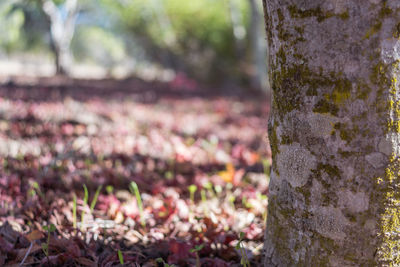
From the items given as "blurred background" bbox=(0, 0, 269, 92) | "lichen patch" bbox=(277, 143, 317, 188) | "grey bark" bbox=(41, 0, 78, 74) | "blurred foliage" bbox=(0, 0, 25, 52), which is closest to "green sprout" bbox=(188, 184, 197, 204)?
"lichen patch" bbox=(277, 143, 317, 188)

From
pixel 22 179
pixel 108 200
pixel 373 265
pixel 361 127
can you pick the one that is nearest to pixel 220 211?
pixel 108 200

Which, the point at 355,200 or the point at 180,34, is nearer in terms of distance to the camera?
the point at 355,200

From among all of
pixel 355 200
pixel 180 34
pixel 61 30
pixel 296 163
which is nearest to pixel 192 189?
pixel 296 163

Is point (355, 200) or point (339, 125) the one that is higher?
point (339, 125)

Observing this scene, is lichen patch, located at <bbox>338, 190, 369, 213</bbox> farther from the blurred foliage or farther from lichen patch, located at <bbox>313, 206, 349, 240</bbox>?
the blurred foliage

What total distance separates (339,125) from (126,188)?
2261 millimetres

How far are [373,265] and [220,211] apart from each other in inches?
49.9

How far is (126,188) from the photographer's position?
321 centimetres

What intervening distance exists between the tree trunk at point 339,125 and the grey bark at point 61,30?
1737 centimetres

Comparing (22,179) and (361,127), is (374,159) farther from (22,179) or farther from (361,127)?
(22,179)

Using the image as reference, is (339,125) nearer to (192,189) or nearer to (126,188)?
(192,189)

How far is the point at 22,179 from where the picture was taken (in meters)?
3.12

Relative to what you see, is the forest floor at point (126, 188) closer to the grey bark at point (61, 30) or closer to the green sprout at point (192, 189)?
the green sprout at point (192, 189)

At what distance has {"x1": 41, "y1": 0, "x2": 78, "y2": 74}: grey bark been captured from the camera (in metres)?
17.1
